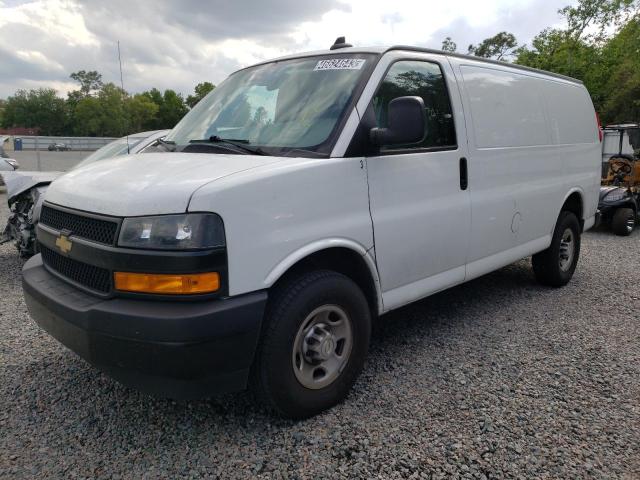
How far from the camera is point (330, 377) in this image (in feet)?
9.57

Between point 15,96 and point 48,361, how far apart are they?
102 meters

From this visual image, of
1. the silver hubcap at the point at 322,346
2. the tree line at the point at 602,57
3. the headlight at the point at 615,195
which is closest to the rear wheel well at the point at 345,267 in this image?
the silver hubcap at the point at 322,346

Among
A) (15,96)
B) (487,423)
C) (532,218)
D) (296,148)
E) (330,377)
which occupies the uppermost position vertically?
(15,96)

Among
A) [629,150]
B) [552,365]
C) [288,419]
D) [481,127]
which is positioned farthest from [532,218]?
[629,150]

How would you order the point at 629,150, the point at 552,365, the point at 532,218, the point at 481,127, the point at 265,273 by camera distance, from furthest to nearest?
1. the point at 629,150
2. the point at 532,218
3. the point at 481,127
4. the point at 552,365
5. the point at 265,273

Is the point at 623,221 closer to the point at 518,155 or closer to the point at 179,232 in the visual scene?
the point at 518,155

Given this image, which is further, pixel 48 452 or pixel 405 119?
pixel 405 119

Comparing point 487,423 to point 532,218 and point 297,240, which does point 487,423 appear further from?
point 532,218

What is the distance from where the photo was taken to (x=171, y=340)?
2209mm

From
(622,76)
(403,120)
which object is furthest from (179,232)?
(622,76)

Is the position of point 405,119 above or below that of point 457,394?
above

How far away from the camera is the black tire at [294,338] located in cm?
253

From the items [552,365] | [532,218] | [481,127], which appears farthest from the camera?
[532,218]

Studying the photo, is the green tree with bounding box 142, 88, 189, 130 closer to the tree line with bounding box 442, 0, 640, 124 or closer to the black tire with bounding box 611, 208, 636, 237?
the tree line with bounding box 442, 0, 640, 124
